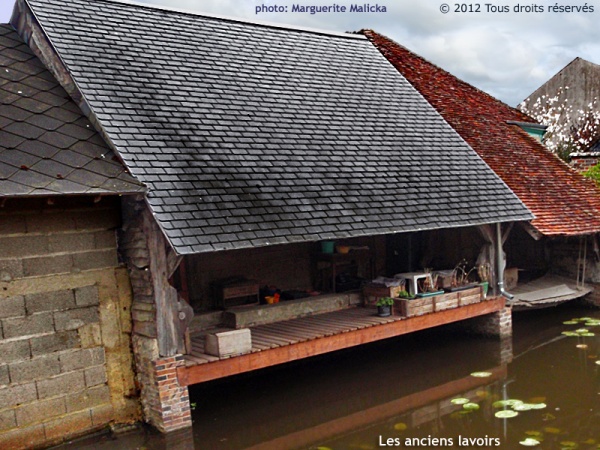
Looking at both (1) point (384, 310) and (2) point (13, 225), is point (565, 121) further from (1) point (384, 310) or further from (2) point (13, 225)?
(2) point (13, 225)

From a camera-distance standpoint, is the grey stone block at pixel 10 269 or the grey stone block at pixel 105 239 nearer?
the grey stone block at pixel 10 269

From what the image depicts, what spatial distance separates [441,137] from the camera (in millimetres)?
12117

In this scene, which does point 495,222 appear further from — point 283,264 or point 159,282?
point 159,282

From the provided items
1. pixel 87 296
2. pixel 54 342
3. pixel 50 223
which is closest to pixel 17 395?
pixel 54 342

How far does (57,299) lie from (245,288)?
132 inches

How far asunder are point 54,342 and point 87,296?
65cm

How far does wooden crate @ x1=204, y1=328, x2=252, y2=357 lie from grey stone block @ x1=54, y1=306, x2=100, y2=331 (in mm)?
1437

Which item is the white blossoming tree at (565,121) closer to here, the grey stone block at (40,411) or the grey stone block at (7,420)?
the grey stone block at (40,411)

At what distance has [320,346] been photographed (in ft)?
29.0

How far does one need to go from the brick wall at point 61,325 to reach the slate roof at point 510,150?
8.30 meters

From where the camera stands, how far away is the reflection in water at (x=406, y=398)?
7449 millimetres

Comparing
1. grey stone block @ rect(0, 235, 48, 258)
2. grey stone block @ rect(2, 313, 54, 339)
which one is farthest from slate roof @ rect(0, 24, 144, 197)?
grey stone block @ rect(2, 313, 54, 339)

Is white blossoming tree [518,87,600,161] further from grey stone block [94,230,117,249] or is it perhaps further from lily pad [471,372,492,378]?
grey stone block [94,230,117,249]

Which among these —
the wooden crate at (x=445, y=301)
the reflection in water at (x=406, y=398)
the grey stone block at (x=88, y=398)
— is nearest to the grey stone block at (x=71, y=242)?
the grey stone block at (x=88, y=398)
